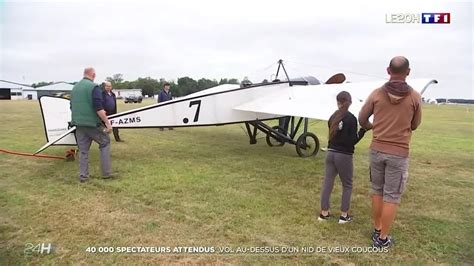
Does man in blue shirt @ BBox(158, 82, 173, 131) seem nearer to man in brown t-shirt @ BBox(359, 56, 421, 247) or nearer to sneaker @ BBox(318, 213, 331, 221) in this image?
sneaker @ BBox(318, 213, 331, 221)

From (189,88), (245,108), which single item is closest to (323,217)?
(245,108)

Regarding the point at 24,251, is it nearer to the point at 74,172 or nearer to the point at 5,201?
the point at 5,201

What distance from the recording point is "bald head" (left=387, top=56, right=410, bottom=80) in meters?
3.73

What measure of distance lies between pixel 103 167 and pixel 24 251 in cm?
287

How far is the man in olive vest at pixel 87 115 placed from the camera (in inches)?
246

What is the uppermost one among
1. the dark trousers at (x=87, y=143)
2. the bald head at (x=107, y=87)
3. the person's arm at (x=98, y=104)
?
the bald head at (x=107, y=87)

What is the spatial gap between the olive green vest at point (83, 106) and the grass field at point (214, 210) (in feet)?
3.47

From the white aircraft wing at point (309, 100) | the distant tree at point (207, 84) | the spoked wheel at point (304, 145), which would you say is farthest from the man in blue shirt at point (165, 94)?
the spoked wheel at point (304, 145)

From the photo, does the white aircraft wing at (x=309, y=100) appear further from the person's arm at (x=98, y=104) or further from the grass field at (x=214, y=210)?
the person's arm at (x=98, y=104)

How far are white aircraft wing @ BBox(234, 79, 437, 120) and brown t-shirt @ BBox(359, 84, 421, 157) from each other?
2.59 m

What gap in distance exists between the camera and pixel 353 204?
17.9ft

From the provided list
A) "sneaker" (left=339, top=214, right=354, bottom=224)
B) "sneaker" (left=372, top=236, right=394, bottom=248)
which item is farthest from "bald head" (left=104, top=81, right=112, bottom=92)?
"sneaker" (left=372, top=236, right=394, bottom=248)

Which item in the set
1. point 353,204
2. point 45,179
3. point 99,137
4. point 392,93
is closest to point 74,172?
point 45,179

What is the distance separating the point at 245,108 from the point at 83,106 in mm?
3946
